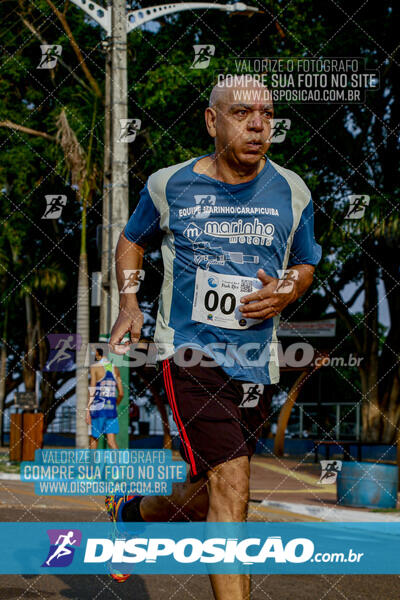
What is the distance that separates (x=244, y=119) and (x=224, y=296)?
0.80m

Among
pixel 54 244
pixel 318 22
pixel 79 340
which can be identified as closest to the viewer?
pixel 79 340

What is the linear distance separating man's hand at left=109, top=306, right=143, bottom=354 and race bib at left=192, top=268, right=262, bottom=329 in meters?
0.33

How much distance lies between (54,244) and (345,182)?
10858mm

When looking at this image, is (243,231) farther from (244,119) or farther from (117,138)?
(117,138)

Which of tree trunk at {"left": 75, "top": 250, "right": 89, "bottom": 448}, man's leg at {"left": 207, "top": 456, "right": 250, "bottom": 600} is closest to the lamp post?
tree trunk at {"left": 75, "top": 250, "right": 89, "bottom": 448}

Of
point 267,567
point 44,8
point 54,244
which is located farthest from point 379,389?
point 267,567

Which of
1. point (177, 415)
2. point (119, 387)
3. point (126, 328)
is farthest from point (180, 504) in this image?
point (119, 387)

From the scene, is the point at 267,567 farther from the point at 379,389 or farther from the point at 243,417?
the point at 379,389

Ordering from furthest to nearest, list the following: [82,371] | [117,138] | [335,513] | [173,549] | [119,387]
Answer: [82,371], [119,387], [117,138], [335,513], [173,549]

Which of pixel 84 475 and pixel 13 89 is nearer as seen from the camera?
pixel 84 475

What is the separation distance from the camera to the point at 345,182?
63.3 feet

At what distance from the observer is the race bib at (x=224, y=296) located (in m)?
4.08

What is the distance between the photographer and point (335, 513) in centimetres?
1069

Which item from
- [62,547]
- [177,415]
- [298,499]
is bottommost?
[298,499]
